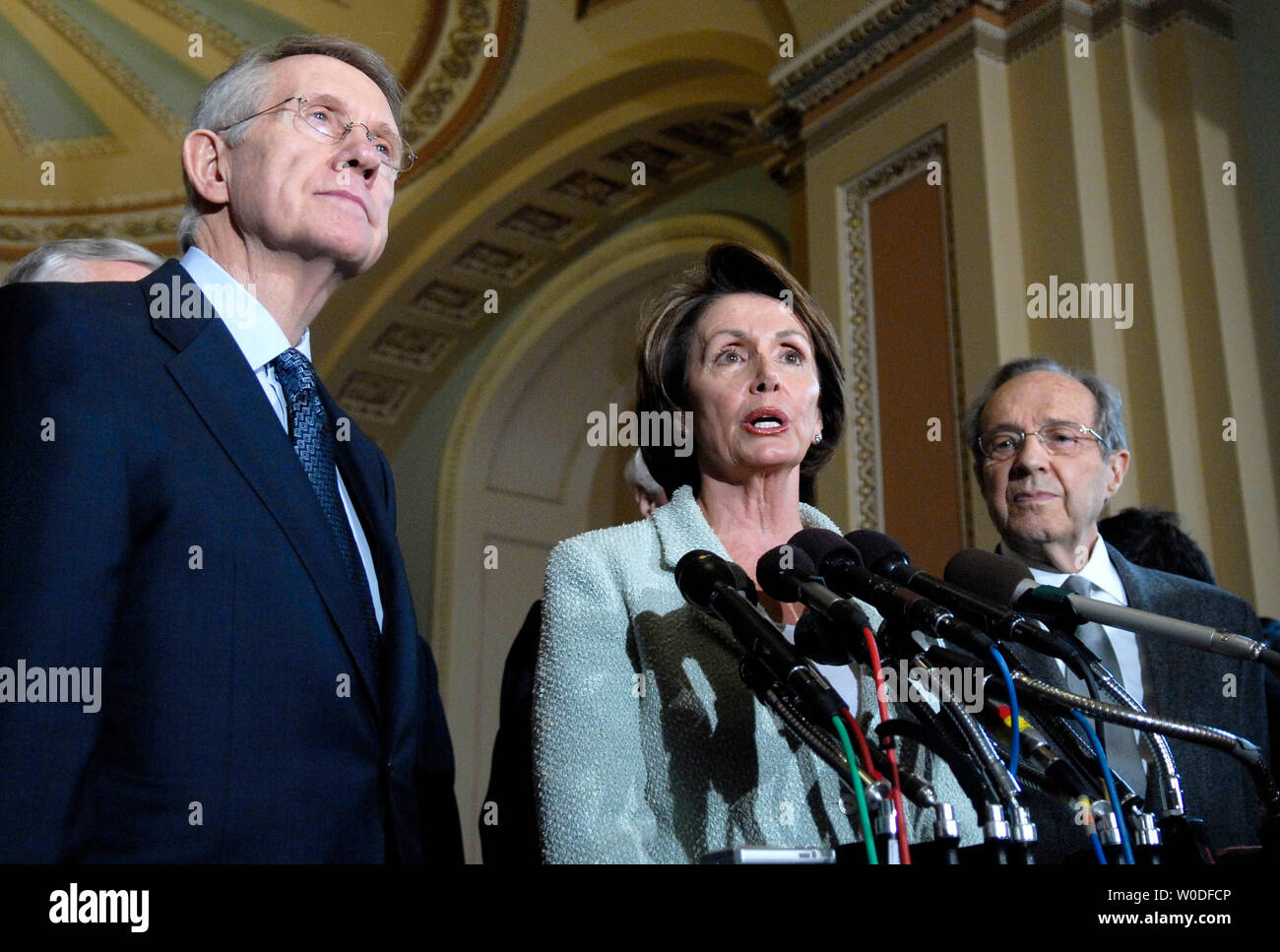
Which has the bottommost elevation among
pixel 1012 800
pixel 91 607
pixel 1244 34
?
pixel 1012 800

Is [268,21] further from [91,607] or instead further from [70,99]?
[91,607]

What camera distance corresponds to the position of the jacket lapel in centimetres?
146

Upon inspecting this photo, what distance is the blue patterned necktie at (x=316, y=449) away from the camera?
1.60 metres

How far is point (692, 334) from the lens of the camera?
6.73ft

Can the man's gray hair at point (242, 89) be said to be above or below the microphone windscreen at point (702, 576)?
above

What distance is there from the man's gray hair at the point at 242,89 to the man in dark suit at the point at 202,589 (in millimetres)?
102

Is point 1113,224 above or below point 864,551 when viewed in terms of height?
above

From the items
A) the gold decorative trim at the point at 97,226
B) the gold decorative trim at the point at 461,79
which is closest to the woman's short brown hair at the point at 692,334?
the gold decorative trim at the point at 461,79

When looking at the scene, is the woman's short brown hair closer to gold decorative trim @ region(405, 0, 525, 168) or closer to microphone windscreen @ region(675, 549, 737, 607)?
microphone windscreen @ region(675, 549, 737, 607)

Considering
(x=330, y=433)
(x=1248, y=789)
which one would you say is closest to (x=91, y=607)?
(x=330, y=433)

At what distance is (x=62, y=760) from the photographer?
1.23 m

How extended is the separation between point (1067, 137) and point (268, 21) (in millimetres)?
5809

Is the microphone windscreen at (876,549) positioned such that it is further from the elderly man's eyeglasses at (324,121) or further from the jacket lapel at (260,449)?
the elderly man's eyeglasses at (324,121)

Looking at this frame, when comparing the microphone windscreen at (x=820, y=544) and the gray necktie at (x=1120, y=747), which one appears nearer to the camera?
the microphone windscreen at (x=820, y=544)
